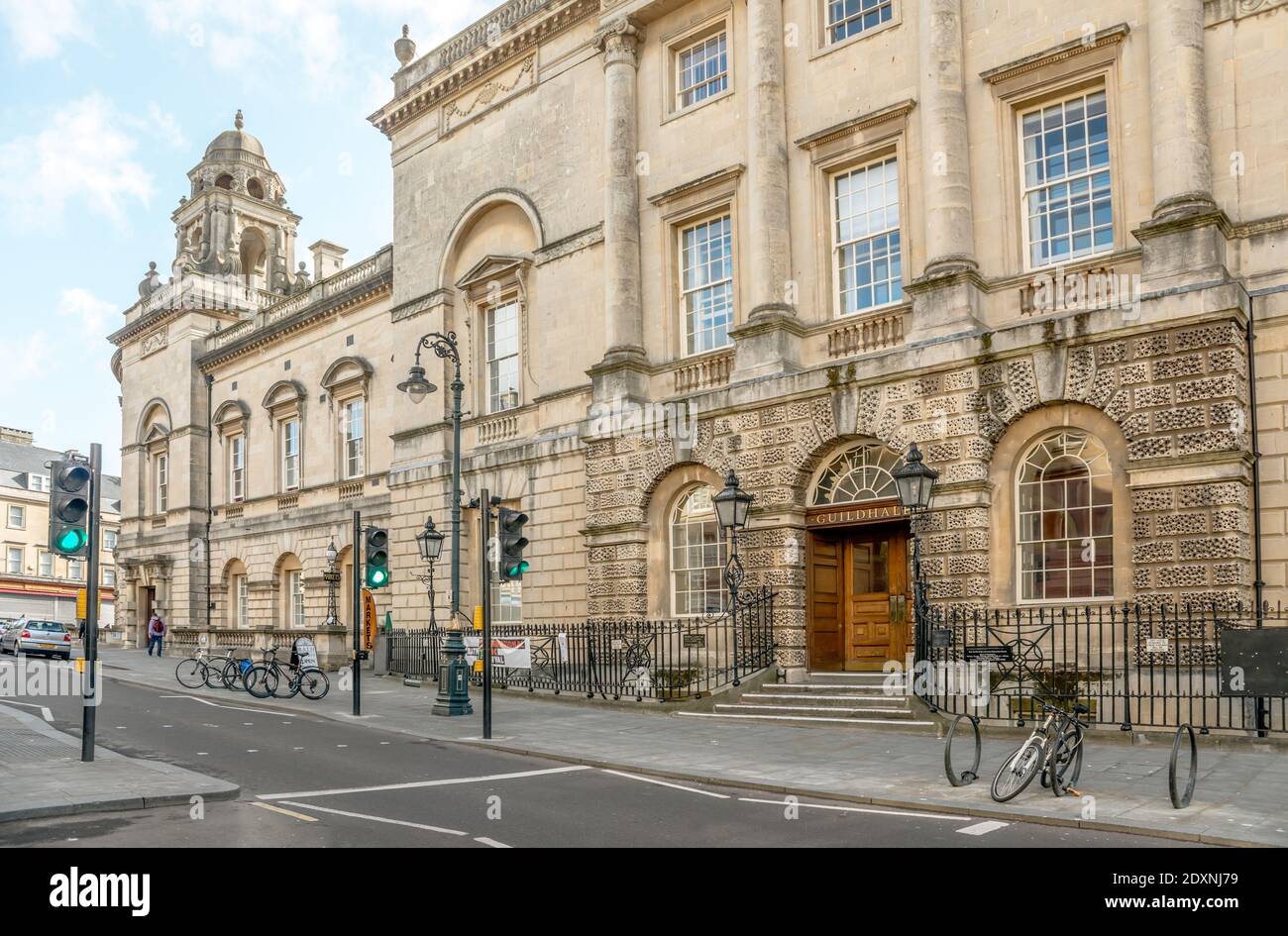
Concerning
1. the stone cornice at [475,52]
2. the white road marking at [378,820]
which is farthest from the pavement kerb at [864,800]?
the stone cornice at [475,52]

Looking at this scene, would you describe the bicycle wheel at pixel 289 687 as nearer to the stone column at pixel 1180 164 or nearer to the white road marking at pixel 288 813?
the white road marking at pixel 288 813

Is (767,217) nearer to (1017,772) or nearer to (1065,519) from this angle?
(1065,519)

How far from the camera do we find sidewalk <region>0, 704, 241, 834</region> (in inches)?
385

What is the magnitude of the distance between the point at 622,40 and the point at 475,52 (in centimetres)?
556

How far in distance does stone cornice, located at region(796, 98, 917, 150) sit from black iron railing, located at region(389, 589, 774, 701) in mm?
8024

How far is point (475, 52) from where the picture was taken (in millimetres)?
27797

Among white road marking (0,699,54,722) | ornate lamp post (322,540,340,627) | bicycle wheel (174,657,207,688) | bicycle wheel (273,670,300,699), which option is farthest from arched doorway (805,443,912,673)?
bicycle wheel (174,657,207,688)

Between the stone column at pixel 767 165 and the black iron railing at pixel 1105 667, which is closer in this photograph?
the black iron railing at pixel 1105 667

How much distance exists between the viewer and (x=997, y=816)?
9.75 m

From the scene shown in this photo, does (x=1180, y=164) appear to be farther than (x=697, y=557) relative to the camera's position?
No

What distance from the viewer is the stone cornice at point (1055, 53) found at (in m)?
17.0

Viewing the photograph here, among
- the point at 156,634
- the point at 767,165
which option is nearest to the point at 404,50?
the point at 767,165

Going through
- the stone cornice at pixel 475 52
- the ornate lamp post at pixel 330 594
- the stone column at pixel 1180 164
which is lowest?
the ornate lamp post at pixel 330 594

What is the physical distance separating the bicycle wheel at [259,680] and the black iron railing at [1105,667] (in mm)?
13404
